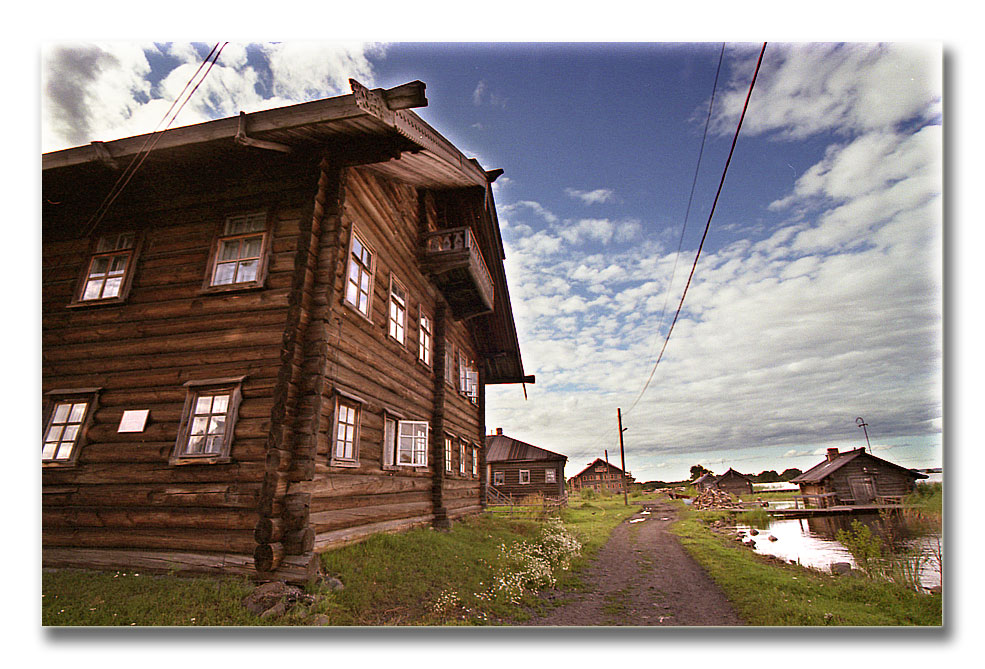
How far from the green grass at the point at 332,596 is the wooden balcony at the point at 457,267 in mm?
5731

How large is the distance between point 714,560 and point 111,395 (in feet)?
32.8

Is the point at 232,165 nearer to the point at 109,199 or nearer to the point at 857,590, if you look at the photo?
the point at 109,199

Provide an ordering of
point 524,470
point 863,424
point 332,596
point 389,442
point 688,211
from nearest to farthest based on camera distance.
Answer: point 332,596, point 863,424, point 688,211, point 389,442, point 524,470

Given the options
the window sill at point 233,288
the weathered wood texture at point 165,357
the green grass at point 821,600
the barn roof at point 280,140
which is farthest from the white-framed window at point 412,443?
the green grass at point 821,600

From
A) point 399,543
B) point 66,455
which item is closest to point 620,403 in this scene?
point 399,543

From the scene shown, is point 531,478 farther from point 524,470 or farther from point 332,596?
point 332,596

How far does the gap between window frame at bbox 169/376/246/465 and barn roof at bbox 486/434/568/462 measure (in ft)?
91.9

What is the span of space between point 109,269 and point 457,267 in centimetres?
590

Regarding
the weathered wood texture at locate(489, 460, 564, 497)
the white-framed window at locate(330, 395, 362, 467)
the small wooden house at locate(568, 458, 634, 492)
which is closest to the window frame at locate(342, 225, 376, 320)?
the white-framed window at locate(330, 395, 362, 467)

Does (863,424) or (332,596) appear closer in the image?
(332,596)

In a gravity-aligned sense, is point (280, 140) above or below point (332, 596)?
above

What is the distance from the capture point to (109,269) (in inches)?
251

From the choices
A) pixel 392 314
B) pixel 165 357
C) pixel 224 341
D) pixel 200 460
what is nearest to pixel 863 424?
pixel 392 314

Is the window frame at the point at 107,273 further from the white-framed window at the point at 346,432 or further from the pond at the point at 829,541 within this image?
the pond at the point at 829,541
